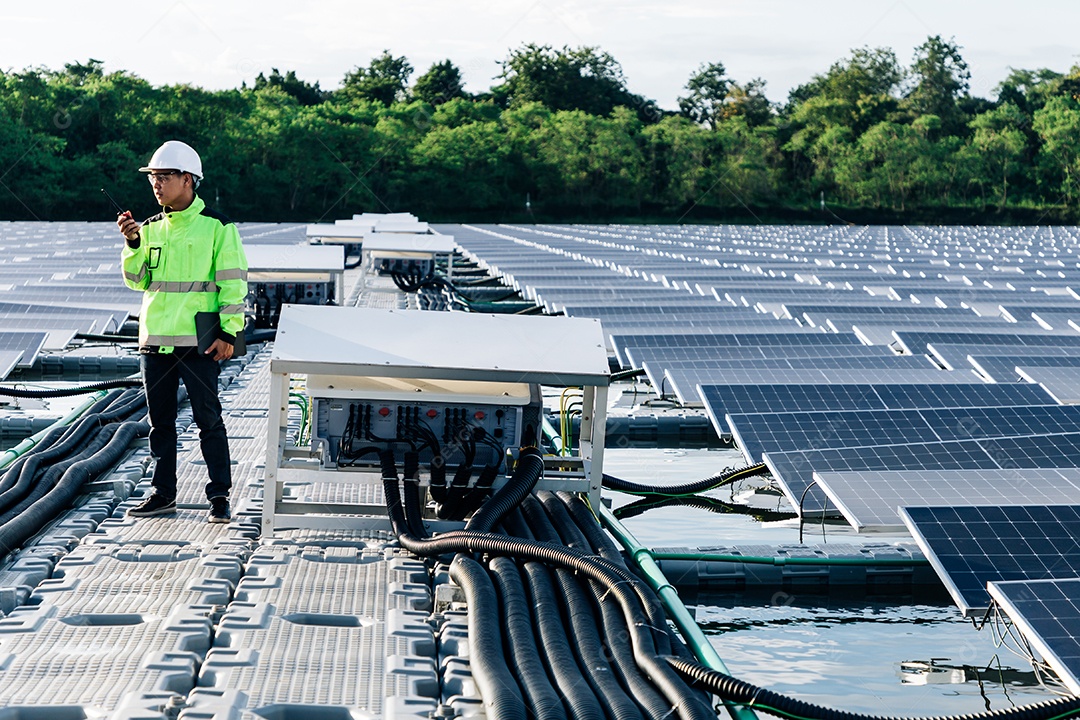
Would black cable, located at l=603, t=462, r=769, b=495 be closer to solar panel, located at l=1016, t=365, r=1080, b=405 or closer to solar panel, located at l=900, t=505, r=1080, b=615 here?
solar panel, located at l=900, t=505, r=1080, b=615

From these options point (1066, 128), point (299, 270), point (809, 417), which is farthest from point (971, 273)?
point (1066, 128)

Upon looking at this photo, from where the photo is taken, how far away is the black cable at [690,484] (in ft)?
40.5

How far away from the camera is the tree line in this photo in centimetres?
8675

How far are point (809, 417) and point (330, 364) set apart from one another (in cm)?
559

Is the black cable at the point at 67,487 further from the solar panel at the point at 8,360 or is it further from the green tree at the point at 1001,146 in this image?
the green tree at the point at 1001,146

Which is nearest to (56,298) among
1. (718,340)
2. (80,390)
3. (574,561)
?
(80,390)

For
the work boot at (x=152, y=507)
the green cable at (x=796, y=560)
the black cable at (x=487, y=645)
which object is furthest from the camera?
the green cable at (x=796, y=560)

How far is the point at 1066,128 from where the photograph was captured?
326ft

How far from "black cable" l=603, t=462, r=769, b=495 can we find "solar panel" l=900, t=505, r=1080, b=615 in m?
3.67

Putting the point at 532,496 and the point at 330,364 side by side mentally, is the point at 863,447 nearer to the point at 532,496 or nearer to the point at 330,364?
the point at 532,496

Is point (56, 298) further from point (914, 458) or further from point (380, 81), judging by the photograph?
point (380, 81)

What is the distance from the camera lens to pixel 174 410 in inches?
348

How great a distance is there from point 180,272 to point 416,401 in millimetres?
1588

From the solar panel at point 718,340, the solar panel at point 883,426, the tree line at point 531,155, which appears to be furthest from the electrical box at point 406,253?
the tree line at point 531,155
